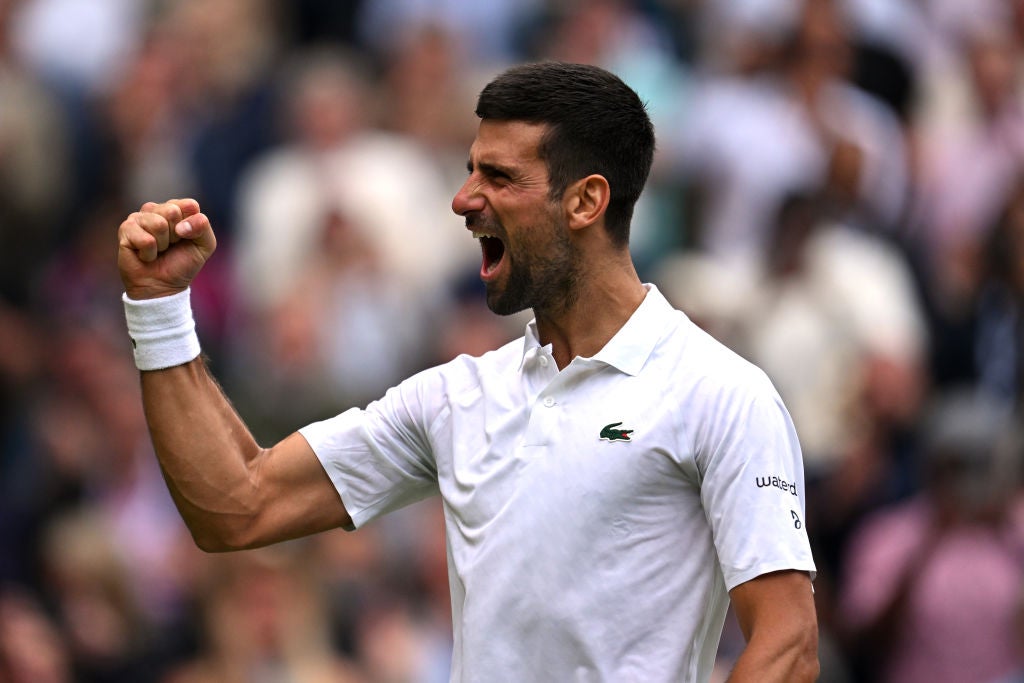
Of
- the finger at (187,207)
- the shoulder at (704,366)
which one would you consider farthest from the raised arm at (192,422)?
the shoulder at (704,366)

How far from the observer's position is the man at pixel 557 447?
11.5 feet

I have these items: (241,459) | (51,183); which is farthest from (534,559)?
(51,183)

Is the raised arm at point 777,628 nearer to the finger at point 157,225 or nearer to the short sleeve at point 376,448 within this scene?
the short sleeve at point 376,448

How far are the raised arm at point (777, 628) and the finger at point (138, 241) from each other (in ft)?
4.25

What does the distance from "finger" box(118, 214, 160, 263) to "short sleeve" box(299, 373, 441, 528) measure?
0.50 meters

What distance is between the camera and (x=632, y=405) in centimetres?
362

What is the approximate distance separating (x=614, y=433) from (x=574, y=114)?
2.04 ft

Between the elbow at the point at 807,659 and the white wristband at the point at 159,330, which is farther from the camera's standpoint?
the white wristband at the point at 159,330

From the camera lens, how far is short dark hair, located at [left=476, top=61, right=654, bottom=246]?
3.69m

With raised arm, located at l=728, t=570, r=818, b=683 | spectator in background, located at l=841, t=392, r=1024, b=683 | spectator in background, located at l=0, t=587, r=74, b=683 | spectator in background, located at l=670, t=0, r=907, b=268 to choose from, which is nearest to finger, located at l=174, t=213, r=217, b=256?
raised arm, located at l=728, t=570, r=818, b=683

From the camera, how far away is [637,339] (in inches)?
146

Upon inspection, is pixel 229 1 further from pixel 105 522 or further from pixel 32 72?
pixel 105 522

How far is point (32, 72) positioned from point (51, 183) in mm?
698

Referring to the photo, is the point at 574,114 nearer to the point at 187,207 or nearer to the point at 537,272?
the point at 537,272
